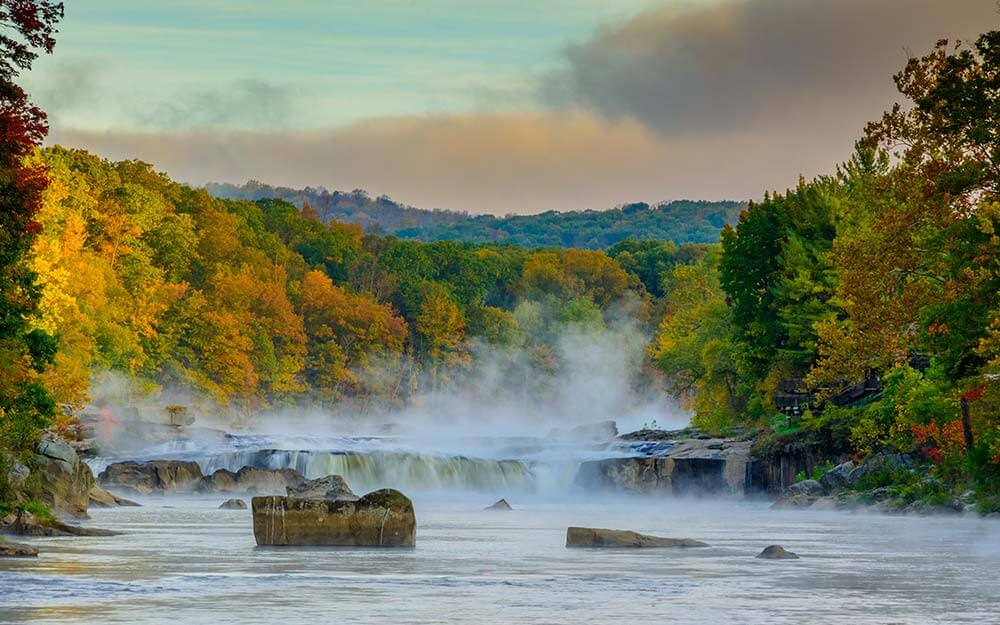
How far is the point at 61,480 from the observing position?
38.5 metres

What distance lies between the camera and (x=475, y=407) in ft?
490

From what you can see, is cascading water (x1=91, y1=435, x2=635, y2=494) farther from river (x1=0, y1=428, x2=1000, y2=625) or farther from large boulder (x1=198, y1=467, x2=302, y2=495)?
river (x1=0, y1=428, x2=1000, y2=625)

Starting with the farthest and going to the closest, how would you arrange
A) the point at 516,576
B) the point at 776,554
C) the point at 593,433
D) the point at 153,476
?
the point at 593,433 < the point at 153,476 < the point at 776,554 < the point at 516,576

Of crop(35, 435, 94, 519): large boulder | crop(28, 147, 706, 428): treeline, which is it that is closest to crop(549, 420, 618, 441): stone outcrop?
crop(28, 147, 706, 428): treeline

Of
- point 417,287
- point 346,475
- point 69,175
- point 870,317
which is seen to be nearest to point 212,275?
point 69,175

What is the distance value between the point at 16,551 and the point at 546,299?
141 m

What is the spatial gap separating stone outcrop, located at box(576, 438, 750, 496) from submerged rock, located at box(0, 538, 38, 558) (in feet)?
142

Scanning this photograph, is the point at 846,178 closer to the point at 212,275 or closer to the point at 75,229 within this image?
the point at 75,229

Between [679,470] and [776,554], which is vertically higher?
[679,470]

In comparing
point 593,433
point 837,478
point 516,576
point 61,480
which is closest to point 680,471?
point 837,478

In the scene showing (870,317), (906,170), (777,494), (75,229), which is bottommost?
(777,494)

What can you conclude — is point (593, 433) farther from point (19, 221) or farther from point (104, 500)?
point (19, 221)

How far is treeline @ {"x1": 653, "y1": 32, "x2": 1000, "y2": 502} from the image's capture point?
111 feet

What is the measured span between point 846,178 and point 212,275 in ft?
180
